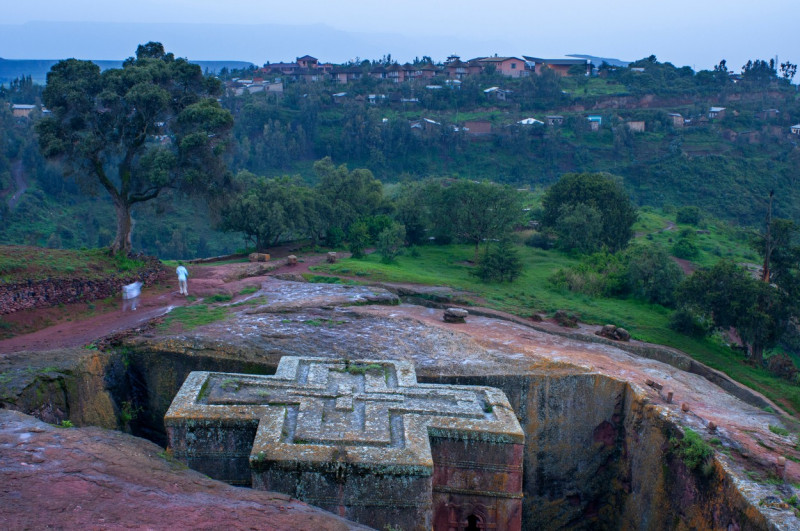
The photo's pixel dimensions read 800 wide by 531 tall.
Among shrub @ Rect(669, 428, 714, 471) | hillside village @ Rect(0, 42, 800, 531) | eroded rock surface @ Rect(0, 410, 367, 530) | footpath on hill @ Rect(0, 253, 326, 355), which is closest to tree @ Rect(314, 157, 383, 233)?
hillside village @ Rect(0, 42, 800, 531)

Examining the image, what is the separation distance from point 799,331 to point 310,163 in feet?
140

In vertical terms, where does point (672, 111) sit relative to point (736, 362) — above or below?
above

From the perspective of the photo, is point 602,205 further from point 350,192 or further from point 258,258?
point 258,258

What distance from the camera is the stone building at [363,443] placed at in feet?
25.0

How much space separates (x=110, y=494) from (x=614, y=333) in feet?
45.9

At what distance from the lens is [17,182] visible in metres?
38.3

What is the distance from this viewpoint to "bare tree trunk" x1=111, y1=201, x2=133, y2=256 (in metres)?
17.8

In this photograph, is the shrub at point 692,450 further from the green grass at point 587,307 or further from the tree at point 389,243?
the tree at point 389,243

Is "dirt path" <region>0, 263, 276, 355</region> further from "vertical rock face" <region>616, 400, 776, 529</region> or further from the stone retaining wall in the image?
"vertical rock face" <region>616, 400, 776, 529</region>

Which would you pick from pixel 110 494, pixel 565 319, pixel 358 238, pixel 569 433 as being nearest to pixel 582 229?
pixel 358 238

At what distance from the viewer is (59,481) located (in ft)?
18.1

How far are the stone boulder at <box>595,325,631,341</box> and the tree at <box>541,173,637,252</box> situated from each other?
1384 cm

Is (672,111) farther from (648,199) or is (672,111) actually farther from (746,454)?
(746,454)

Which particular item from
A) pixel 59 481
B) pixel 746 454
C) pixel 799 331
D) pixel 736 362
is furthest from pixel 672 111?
pixel 59 481
